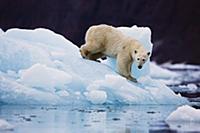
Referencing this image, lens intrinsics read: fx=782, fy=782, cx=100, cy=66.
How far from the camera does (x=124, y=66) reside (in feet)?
17.0

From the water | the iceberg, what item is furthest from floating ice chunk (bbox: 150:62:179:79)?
the water

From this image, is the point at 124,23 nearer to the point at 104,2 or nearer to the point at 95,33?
the point at 104,2

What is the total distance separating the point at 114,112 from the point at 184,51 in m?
4.01

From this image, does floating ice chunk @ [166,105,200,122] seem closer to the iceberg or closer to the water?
the water

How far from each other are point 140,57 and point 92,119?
1.04 meters

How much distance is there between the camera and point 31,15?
8.48 m

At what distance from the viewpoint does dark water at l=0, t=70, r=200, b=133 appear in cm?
369

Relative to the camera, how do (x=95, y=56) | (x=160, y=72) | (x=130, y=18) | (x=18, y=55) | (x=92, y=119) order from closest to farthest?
1. (x=92, y=119)
2. (x=18, y=55)
3. (x=95, y=56)
4. (x=160, y=72)
5. (x=130, y=18)

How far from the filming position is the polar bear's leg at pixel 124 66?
5164mm

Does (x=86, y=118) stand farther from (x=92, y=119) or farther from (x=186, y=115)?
(x=186, y=115)

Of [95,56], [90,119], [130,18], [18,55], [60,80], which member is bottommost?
[90,119]

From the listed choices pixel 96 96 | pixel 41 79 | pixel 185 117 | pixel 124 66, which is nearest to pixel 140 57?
pixel 124 66

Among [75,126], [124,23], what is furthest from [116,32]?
[124,23]

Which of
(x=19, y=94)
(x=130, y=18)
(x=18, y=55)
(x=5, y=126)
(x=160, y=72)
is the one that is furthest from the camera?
(x=130, y=18)
